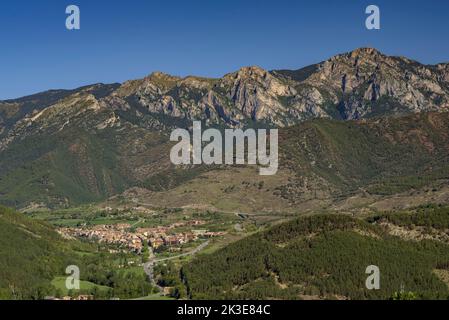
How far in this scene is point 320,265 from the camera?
151 m

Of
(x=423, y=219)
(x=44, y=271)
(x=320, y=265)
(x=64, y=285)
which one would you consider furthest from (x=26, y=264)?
(x=423, y=219)

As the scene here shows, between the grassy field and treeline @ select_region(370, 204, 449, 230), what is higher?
treeline @ select_region(370, 204, 449, 230)

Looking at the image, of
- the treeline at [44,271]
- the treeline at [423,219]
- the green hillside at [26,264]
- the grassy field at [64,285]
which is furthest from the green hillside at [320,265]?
the green hillside at [26,264]

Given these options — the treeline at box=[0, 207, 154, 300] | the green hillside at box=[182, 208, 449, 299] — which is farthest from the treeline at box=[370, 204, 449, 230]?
the treeline at box=[0, 207, 154, 300]

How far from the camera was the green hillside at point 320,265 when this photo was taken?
138375mm

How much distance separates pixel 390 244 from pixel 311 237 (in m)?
18.3

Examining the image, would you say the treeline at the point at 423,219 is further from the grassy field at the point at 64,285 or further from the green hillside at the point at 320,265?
the grassy field at the point at 64,285

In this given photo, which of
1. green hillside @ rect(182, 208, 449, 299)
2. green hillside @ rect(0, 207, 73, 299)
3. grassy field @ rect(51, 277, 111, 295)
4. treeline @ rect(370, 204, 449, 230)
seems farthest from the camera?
treeline @ rect(370, 204, 449, 230)

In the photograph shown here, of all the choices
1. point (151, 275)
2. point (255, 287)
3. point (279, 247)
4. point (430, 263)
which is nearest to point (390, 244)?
point (430, 263)

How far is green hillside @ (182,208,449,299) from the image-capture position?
454 feet

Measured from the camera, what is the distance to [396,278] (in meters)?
142

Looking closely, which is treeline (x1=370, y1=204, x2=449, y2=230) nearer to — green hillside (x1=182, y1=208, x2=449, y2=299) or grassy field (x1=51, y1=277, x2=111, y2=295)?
green hillside (x1=182, y1=208, x2=449, y2=299)
